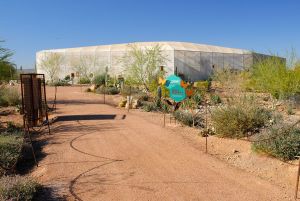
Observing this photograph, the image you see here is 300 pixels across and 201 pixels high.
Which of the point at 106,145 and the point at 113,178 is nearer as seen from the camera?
the point at 113,178

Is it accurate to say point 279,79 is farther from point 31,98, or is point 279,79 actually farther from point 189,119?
point 31,98

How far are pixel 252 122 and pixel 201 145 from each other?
1.45 metres

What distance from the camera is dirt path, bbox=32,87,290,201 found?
5.23 meters

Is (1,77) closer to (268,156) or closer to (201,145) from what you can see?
(201,145)

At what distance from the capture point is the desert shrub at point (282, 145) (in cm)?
643

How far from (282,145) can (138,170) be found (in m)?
2.87

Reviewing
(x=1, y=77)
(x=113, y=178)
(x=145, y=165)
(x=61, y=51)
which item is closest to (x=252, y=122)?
(x=145, y=165)

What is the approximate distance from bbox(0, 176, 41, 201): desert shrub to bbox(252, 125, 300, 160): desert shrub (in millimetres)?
4277

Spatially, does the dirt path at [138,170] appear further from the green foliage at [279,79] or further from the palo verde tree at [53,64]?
the palo verde tree at [53,64]

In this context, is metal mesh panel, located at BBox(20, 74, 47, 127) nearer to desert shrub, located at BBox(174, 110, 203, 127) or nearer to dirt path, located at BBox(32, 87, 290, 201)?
dirt path, located at BBox(32, 87, 290, 201)

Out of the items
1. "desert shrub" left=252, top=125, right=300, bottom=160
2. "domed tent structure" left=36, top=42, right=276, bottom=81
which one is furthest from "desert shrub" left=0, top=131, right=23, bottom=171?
"domed tent structure" left=36, top=42, right=276, bottom=81

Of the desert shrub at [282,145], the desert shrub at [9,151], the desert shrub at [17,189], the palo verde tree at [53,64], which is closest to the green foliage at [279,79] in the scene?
the desert shrub at [282,145]

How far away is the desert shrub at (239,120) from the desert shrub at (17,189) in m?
5.07

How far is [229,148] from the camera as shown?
7770 millimetres
